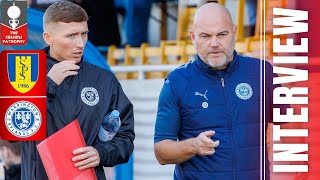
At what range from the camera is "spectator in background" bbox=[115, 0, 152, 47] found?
3.92m

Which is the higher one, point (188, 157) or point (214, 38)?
point (214, 38)

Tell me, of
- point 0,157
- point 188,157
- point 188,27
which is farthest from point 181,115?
point 0,157

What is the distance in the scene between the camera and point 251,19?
143 inches

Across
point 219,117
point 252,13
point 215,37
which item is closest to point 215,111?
point 219,117

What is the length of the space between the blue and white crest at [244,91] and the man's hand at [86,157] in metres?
0.52

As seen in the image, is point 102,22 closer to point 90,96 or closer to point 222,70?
point 90,96

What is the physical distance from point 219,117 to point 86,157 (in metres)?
0.46

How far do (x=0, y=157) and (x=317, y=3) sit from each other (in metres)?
1.35

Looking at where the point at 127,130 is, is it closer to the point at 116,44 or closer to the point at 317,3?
the point at 116,44

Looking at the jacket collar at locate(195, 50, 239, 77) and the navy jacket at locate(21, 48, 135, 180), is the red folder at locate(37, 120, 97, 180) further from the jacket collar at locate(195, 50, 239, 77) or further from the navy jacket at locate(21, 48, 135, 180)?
the jacket collar at locate(195, 50, 239, 77)

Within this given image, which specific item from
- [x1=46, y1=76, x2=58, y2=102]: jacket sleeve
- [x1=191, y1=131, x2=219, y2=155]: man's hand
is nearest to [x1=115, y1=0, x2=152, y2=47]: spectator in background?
[x1=46, y1=76, x2=58, y2=102]: jacket sleeve

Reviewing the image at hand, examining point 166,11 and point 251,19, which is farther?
point 166,11

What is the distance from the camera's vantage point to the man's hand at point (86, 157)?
3439 mm

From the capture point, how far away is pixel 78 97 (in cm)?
348
